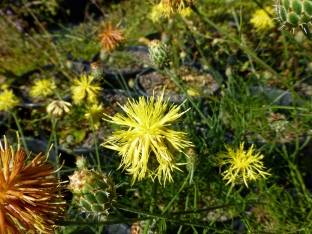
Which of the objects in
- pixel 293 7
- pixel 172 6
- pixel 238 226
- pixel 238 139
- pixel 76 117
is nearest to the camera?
pixel 293 7

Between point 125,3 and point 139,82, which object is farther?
point 125,3

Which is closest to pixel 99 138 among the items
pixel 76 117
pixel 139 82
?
pixel 76 117

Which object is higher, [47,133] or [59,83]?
[59,83]

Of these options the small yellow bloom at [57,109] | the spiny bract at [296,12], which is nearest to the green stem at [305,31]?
the spiny bract at [296,12]

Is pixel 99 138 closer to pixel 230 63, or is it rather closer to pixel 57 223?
pixel 230 63

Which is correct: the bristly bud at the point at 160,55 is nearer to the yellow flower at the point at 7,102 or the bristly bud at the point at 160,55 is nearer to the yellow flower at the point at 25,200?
the yellow flower at the point at 25,200

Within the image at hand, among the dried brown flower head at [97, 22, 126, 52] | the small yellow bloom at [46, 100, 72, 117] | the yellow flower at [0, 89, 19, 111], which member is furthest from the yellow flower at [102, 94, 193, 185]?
the yellow flower at [0, 89, 19, 111]
